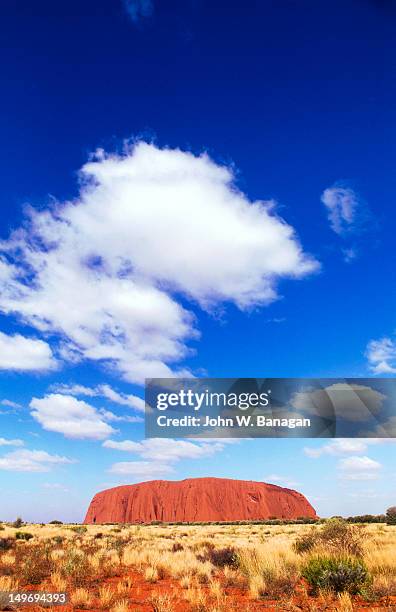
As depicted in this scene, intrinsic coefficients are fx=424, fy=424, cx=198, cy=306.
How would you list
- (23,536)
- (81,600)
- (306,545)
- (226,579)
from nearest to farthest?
(81,600), (226,579), (306,545), (23,536)

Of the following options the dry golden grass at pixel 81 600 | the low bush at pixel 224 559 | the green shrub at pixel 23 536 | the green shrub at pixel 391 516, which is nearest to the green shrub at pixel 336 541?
the low bush at pixel 224 559

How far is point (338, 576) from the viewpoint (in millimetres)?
11680

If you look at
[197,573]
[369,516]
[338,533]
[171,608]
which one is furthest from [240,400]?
[369,516]

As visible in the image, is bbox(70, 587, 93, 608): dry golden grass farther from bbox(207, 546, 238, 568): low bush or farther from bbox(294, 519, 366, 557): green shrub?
bbox(294, 519, 366, 557): green shrub

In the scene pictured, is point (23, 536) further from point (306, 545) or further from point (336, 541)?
point (336, 541)

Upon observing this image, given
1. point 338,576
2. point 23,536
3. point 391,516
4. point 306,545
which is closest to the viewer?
point 338,576

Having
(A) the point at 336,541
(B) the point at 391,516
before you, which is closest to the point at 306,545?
(A) the point at 336,541

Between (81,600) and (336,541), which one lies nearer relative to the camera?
(81,600)

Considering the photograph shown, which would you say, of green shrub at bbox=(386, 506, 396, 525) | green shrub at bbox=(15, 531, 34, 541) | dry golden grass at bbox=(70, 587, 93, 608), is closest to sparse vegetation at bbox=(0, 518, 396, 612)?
dry golden grass at bbox=(70, 587, 93, 608)

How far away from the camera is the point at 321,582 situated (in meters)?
11.9

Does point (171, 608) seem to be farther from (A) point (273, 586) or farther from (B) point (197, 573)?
(B) point (197, 573)

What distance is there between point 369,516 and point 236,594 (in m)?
60.5

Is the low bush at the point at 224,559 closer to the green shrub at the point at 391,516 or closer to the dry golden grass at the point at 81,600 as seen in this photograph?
the dry golden grass at the point at 81,600

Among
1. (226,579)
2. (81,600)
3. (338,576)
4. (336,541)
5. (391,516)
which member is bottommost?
(391,516)
